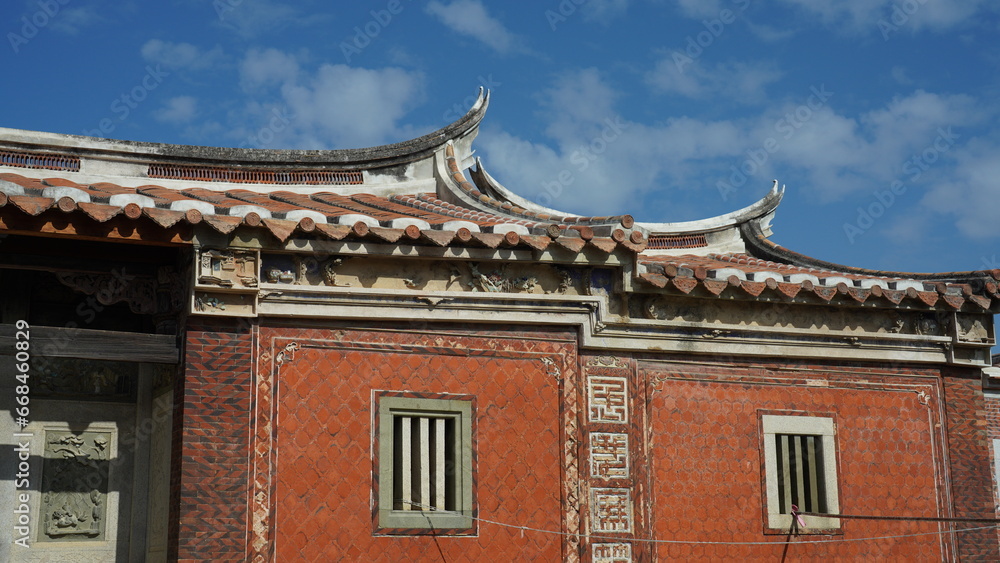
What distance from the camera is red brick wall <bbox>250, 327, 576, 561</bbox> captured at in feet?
29.6

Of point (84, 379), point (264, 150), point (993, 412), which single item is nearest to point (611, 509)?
point (84, 379)

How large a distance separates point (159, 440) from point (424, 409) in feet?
7.79

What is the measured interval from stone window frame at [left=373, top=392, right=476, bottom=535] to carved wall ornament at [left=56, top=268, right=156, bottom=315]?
2.10 meters

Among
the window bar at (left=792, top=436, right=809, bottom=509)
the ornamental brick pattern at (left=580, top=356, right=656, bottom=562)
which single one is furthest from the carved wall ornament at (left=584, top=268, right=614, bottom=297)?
the window bar at (left=792, top=436, right=809, bottom=509)

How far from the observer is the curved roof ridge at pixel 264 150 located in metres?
11.9

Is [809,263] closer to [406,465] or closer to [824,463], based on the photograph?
[824,463]

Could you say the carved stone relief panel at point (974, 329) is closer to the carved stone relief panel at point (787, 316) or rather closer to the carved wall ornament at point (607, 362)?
the carved stone relief panel at point (787, 316)

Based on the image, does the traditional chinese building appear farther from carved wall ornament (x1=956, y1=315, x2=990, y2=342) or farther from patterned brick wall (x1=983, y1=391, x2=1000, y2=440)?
patterned brick wall (x1=983, y1=391, x2=1000, y2=440)

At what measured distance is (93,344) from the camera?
8.91 metres

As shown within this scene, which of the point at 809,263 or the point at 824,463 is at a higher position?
the point at 809,263

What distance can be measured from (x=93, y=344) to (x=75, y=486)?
5.28ft

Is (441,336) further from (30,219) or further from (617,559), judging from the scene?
(30,219)

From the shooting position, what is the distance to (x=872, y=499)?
10969 mm

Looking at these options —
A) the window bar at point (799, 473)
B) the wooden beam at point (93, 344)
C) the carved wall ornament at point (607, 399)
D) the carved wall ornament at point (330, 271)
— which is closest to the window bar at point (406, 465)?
the carved wall ornament at point (330, 271)
